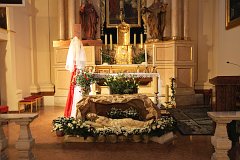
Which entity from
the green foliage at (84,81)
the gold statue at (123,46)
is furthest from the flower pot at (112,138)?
the gold statue at (123,46)

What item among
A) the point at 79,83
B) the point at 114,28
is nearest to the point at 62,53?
the point at 114,28

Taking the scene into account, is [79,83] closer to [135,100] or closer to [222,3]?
[135,100]

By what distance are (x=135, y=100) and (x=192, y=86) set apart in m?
5.49

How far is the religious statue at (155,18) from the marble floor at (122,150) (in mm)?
5899

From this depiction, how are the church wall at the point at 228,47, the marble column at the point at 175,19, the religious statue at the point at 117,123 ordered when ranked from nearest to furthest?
the religious statue at the point at 117,123 < the church wall at the point at 228,47 < the marble column at the point at 175,19

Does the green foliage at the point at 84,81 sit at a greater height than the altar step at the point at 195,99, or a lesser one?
greater

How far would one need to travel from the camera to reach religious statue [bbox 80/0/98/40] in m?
11.1

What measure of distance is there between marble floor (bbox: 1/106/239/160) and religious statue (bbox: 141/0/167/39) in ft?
19.4

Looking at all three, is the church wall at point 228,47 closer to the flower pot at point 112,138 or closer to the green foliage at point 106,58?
the green foliage at point 106,58

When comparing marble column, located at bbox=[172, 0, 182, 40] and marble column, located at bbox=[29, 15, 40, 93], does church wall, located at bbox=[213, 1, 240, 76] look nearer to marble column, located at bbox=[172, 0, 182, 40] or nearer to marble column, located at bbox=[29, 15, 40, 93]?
marble column, located at bbox=[172, 0, 182, 40]

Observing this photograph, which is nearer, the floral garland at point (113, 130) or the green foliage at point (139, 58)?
the floral garland at point (113, 130)

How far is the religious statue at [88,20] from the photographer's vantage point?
11117mm

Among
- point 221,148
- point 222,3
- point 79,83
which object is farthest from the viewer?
point 222,3

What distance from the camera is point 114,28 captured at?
11789mm
